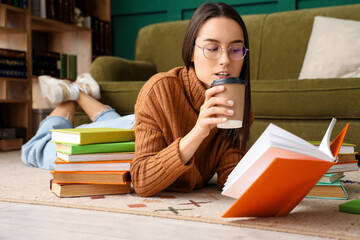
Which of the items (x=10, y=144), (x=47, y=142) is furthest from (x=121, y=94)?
(x=10, y=144)

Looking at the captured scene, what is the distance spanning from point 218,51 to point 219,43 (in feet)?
0.08

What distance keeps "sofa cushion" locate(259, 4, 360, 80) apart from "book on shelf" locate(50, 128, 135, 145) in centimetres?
173

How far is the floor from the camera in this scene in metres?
0.83

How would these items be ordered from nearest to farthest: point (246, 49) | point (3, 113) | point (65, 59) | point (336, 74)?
point (246, 49) → point (336, 74) → point (3, 113) → point (65, 59)

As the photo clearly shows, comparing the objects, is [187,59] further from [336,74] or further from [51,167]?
[336,74]

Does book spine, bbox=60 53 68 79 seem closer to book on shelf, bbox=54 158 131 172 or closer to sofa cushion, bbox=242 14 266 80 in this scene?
sofa cushion, bbox=242 14 266 80

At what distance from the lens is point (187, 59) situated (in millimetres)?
1161

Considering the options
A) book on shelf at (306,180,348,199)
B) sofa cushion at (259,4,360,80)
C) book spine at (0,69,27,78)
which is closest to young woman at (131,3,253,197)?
book on shelf at (306,180,348,199)

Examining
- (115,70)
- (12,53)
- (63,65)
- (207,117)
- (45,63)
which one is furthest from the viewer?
(63,65)

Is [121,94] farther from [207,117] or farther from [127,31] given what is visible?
[127,31]

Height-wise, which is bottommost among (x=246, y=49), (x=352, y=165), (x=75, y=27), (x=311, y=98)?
(x=352, y=165)

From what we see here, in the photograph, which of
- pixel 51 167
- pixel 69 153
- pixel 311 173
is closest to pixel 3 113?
pixel 51 167

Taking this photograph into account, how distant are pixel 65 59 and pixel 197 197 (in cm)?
279

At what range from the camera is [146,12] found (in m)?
4.01
